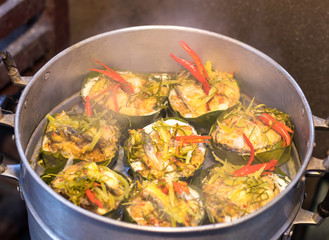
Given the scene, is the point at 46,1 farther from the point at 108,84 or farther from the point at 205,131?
the point at 205,131

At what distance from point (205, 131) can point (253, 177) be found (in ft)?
1.85

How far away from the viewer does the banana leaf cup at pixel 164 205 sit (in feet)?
6.26

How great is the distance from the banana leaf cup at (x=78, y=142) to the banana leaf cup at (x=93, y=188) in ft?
0.55

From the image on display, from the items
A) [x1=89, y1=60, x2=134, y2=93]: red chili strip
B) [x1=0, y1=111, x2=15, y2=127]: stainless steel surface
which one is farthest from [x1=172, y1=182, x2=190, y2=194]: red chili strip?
[x1=0, y1=111, x2=15, y2=127]: stainless steel surface

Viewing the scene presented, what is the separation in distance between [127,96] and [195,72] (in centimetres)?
47

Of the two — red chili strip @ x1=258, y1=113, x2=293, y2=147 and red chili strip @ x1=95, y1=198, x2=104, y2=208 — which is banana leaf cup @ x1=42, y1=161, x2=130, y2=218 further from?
red chili strip @ x1=258, y1=113, x2=293, y2=147

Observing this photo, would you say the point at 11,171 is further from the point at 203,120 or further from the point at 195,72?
the point at 195,72

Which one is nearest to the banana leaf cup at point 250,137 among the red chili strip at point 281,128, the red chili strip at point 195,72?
the red chili strip at point 281,128

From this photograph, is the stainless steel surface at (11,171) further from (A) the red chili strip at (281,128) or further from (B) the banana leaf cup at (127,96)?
(A) the red chili strip at (281,128)

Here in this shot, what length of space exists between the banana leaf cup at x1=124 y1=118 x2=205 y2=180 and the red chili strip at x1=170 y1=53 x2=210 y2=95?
37cm

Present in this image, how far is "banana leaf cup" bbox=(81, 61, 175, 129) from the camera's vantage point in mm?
2494

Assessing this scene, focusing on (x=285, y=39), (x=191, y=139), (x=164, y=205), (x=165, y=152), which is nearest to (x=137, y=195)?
(x=164, y=205)

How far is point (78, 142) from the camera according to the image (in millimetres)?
2283

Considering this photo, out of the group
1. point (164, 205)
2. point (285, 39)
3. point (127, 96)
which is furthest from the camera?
point (285, 39)
